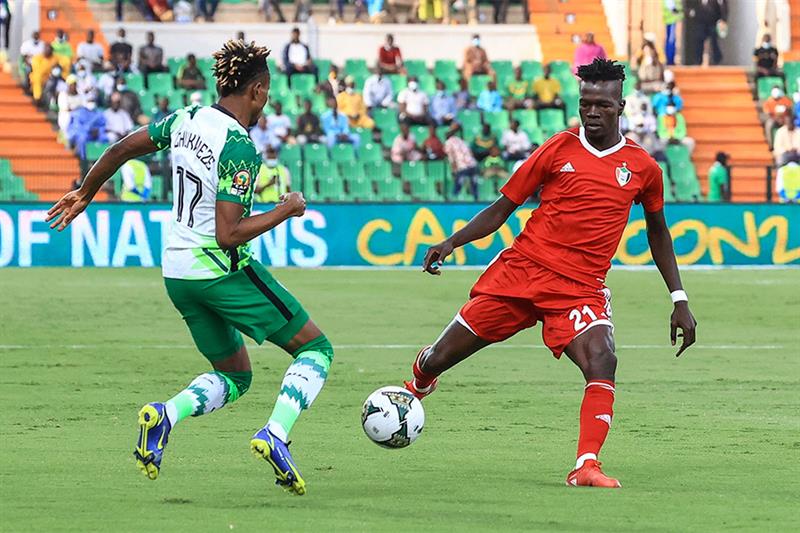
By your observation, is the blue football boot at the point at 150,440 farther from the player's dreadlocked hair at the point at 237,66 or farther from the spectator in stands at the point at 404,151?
the spectator in stands at the point at 404,151

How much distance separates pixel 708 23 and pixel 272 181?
13964 mm

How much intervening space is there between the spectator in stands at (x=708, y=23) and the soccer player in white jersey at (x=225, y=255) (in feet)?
103

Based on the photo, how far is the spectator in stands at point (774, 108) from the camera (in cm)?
A: 3403

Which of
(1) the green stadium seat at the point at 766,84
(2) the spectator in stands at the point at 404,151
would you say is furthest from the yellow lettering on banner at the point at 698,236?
(1) the green stadium seat at the point at 766,84

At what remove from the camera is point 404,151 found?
30422mm

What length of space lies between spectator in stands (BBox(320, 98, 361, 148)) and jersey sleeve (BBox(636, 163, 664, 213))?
74.4ft

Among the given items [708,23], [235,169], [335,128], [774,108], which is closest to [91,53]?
[335,128]

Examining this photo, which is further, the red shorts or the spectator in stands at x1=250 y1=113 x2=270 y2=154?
the spectator in stands at x1=250 y1=113 x2=270 y2=154

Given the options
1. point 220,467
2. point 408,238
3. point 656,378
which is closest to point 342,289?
point 408,238

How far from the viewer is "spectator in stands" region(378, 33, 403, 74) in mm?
33125

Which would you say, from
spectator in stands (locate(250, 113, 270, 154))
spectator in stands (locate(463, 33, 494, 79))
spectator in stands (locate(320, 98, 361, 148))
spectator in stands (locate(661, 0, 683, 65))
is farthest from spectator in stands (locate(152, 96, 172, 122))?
spectator in stands (locate(661, 0, 683, 65))

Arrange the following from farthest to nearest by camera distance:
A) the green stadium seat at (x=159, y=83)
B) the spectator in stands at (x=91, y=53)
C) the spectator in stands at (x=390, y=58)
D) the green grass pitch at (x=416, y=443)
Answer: the spectator in stands at (x=390, y=58) < the green stadium seat at (x=159, y=83) < the spectator in stands at (x=91, y=53) < the green grass pitch at (x=416, y=443)

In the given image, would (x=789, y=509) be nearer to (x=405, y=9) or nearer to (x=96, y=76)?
(x=96, y=76)

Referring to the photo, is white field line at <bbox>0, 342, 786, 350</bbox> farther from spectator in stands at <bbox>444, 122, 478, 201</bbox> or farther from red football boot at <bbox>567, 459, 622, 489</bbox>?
spectator in stands at <bbox>444, 122, 478, 201</bbox>
